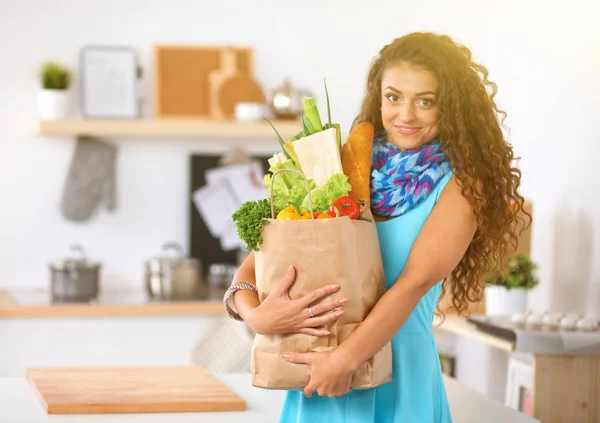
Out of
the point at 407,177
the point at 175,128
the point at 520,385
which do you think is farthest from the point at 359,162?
the point at 175,128

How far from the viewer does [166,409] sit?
1.66 meters

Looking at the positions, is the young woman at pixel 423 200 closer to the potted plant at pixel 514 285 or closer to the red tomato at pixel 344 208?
the red tomato at pixel 344 208

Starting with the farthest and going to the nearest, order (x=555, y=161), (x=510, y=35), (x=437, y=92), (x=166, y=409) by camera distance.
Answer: (x=510, y=35) < (x=555, y=161) < (x=166, y=409) < (x=437, y=92)

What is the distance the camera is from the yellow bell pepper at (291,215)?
4.11ft

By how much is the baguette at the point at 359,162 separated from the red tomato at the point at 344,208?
2.3 inches

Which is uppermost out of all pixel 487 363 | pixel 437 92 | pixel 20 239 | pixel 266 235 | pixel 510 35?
pixel 510 35

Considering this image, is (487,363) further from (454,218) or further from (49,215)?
(49,215)

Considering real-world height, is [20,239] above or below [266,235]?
below

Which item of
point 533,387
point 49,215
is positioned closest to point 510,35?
point 533,387

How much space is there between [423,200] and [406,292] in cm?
16

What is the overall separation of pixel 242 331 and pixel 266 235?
2172 mm

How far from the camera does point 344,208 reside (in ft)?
4.12

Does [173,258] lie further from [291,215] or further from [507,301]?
[291,215]

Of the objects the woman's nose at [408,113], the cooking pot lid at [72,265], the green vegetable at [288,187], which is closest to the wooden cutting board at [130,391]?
the green vegetable at [288,187]
